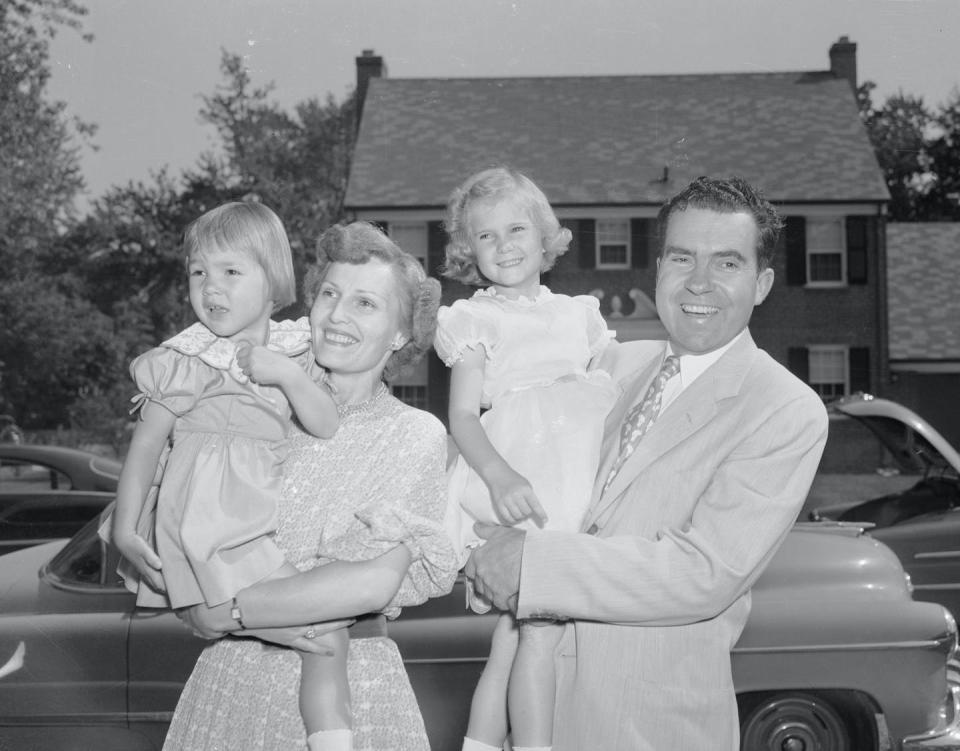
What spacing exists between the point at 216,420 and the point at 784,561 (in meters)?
2.82

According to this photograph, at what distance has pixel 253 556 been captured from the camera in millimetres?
2506

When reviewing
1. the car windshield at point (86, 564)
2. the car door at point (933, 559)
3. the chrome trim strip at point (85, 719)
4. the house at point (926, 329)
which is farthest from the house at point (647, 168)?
the chrome trim strip at point (85, 719)

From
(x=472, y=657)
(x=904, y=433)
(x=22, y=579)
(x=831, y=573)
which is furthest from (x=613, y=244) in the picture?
(x=472, y=657)

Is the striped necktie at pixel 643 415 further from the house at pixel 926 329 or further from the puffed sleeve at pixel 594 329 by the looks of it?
the house at pixel 926 329

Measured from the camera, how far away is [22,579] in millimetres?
4867

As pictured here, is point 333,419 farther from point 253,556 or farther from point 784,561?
point 784,561

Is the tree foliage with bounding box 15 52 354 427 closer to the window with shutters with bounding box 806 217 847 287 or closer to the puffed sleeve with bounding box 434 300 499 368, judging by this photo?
the window with shutters with bounding box 806 217 847 287

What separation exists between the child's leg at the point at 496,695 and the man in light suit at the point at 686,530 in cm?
34

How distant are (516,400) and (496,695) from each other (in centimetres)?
78

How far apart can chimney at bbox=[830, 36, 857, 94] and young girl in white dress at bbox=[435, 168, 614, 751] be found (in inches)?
1011

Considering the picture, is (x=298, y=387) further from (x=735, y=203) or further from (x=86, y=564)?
(x=86, y=564)

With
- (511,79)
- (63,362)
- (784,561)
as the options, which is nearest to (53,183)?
(511,79)

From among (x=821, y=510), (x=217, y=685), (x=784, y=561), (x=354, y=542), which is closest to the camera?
(x=354, y=542)

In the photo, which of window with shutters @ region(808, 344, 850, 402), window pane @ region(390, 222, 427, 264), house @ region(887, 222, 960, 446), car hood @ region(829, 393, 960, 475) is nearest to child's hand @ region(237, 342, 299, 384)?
car hood @ region(829, 393, 960, 475)
